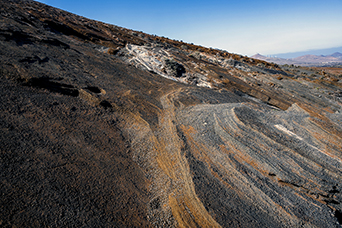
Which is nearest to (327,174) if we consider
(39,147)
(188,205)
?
(188,205)

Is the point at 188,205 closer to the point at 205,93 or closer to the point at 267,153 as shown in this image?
the point at 267,153

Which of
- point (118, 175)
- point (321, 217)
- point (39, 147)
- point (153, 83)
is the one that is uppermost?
point (153, 83)

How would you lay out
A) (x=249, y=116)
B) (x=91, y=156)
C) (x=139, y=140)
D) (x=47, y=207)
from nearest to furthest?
(x=47, y=207), (x=91, y=156), (x=139, y=140), (x=249, y=116)

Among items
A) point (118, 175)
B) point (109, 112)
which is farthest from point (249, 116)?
point (109, 112)

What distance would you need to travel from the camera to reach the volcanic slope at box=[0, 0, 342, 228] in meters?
5.77

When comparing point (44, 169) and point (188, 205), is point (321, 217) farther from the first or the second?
point (44, 169)

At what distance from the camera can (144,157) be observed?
8.52m

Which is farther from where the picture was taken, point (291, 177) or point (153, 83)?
point (153, 83)

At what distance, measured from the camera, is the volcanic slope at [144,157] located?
18.9 ft

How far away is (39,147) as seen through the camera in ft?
23.7

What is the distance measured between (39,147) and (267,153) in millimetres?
10244

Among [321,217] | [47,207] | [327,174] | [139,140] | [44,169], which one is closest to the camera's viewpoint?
[47,207]

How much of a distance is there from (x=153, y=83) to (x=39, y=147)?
11651mm

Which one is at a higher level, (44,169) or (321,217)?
(44,169)
